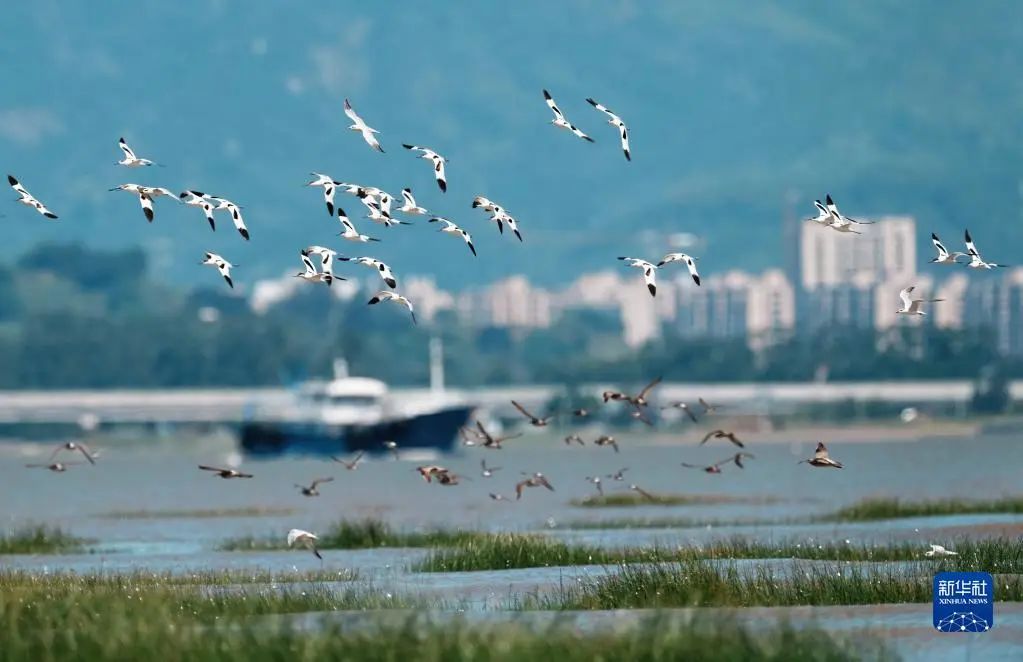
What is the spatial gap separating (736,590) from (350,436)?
147m

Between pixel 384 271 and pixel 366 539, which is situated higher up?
pixel 384 271

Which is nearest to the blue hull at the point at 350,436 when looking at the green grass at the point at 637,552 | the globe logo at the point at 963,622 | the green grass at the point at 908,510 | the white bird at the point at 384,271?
the green grass at the point at 908,510

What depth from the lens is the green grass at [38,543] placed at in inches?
2261

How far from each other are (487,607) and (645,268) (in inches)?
306

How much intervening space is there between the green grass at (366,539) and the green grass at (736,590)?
57.1ft

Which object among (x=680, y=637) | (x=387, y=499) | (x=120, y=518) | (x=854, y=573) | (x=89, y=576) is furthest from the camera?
(x=387, y=499)

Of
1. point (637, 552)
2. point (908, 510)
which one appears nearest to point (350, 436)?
point (908, 510)

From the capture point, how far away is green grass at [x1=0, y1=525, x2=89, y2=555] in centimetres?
5744

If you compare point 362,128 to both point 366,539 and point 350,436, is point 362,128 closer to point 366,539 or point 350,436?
point 366,539

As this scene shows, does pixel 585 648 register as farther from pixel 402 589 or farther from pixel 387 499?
pixel 387 499

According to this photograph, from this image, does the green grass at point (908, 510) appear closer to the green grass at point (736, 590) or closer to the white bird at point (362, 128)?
the white bird at point (362, 128)

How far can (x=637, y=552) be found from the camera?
46.0m

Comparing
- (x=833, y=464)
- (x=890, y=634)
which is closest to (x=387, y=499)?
(x=833, y=464)

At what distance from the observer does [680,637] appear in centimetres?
2730
